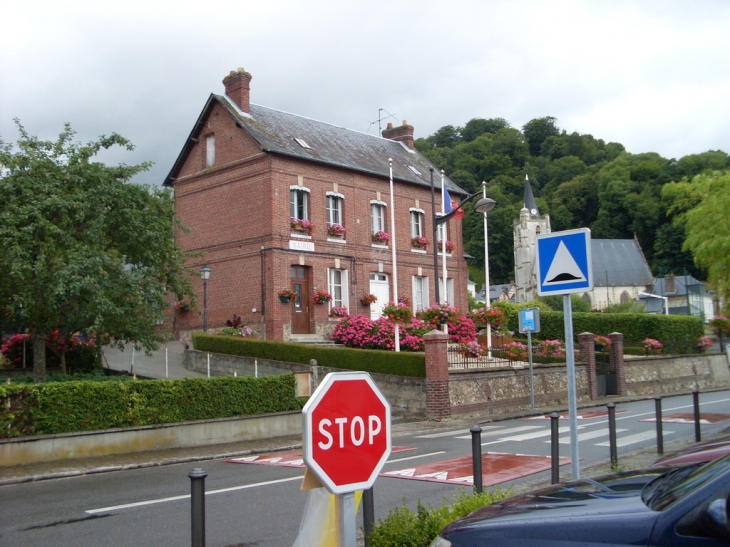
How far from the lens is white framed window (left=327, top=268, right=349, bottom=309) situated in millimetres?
29500

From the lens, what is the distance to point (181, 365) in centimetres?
2631

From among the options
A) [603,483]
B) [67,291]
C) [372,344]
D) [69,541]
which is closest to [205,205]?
[372,344]

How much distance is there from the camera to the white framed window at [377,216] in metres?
31.5

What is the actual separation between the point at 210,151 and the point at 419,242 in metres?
10.3

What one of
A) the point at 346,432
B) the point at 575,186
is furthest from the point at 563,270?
the point at 575,186

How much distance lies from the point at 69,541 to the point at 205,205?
24.8m

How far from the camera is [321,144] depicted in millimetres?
31328

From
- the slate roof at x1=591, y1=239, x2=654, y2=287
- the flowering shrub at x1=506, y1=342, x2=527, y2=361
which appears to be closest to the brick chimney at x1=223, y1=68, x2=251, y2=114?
the flowering shrub at x1=506, y1=342, x2=527, y2=361

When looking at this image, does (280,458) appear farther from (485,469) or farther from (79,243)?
(79,243)

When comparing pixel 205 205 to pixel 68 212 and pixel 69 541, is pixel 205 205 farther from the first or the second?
pixel 69 541

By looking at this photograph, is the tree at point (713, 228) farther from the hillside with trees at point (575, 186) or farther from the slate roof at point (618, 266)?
the slate roof at point (618, 266)

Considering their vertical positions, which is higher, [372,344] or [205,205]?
[205,205]

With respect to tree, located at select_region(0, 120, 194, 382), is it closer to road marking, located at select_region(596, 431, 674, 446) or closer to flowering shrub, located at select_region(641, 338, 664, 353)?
road marking, located at select_region(596, 431, 674, 446)

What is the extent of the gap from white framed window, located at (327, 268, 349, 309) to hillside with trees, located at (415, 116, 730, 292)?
54.4m
